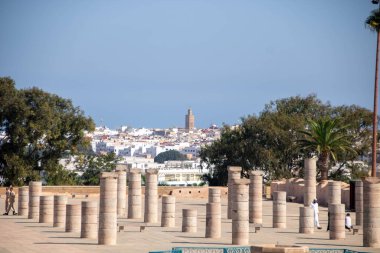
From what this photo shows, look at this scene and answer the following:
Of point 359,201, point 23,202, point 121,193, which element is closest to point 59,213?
point 23,202

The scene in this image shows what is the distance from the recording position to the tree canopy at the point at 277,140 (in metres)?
75.8

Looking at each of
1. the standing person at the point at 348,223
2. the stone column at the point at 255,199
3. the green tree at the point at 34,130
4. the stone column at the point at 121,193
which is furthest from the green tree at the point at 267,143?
the standing person at the point at 348,223

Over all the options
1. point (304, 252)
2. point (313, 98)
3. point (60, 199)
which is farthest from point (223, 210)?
point (313, 98)

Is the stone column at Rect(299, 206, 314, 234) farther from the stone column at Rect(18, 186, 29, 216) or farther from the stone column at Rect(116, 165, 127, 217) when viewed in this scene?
the stone column at Rect(18, 186, 29, 216)

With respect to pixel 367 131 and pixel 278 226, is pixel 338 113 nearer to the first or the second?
pixel 367 131

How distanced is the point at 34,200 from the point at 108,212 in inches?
407

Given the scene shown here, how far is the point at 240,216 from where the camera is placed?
117 ft

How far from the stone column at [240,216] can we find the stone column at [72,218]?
6.06m

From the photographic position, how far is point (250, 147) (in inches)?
3081

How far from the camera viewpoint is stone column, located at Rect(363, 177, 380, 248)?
114ft

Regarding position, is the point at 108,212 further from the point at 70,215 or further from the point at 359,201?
the point at 359,201

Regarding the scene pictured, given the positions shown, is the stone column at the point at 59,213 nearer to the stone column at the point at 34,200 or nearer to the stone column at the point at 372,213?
the stone column at the point at 34,200

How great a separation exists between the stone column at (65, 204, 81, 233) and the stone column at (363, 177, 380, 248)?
10.5 m

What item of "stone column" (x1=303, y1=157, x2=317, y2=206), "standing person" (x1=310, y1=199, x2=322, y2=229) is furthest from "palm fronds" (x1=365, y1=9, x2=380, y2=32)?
"standing person" (x1=310, y1=199, x2=322, y2=229)
